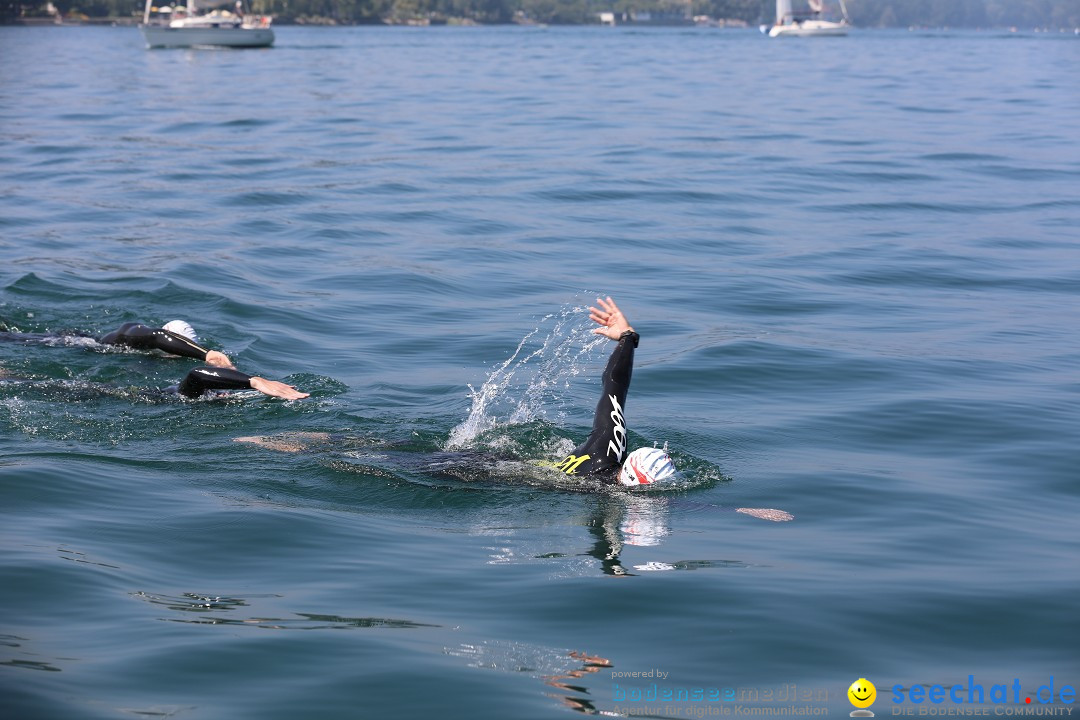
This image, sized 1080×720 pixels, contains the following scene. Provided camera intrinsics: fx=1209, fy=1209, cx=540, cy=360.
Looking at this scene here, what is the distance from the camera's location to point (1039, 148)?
31219mm

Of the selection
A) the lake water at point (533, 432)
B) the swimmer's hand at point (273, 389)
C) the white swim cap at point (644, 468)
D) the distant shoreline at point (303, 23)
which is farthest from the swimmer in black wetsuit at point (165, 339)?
the distant shoreline at point (303, 23)

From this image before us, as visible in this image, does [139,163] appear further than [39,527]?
Yes

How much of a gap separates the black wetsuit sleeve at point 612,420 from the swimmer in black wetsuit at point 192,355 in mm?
3012

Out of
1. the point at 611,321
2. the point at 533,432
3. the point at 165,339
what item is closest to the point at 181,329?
the point at 165,339

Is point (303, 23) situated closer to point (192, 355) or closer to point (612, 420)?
point (192, 355)

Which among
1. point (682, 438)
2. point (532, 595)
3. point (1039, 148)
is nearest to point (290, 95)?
point (1039, 148)

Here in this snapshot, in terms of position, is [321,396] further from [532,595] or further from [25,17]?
[25,17]

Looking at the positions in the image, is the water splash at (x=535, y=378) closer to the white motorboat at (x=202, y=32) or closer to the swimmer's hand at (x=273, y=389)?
the swimmer's hand at (x=273, y=389)

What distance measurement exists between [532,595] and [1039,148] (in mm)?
27721

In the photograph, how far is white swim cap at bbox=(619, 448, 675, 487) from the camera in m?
9.66

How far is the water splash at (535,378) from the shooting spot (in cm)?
1177

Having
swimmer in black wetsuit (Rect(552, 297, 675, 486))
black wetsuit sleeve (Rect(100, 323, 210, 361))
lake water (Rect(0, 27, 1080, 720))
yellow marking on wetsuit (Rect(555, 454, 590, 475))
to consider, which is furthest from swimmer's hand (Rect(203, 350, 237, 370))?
swimmer in black wetsuit (Rect(552, 297, 675, 486))

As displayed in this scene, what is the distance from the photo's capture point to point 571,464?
9.98 metres

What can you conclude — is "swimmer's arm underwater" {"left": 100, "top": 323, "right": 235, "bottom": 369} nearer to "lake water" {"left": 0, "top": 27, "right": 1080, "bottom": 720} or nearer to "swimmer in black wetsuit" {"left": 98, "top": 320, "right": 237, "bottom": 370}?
"swimmer in black wetsuit" {"left": 98, "top": 320, "right": 237, "bottom": 370}
